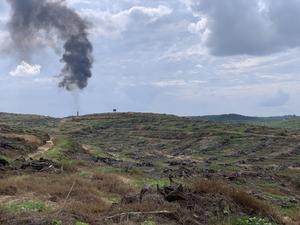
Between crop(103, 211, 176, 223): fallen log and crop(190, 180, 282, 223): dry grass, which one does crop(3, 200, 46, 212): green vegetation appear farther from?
crop(190, 180, 282, 223): dry grass

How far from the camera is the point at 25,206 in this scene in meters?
16.6

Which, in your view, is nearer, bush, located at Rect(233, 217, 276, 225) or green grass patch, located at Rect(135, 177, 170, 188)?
bush, located at Rect(233, 217, 276, 225)

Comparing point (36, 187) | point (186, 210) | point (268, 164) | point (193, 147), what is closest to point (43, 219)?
point (186, 210)

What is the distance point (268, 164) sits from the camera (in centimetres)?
5794

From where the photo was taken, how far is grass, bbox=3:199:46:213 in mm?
16062

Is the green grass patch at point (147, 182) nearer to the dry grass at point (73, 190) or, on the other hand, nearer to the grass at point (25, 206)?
the dry grass at point (73, 190)

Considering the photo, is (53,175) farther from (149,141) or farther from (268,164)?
(149,141)

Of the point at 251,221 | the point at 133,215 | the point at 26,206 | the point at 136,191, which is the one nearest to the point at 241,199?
the point at 251,221

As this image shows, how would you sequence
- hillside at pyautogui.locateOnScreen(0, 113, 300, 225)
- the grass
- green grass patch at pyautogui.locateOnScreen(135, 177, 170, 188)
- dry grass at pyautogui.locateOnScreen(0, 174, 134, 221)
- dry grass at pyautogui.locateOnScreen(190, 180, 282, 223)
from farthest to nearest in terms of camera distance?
1. green grass patch at pyautogui.locateOnScreen(135, 177, 170, 188)
2. dry grass at pyautogui.locateOnScreen(190, 180, 282, 223)
3. the grass
4. dry grass at pyautogui.locateOnScreen(0, 174, 134, 221)
5. hillside at pyautogui.locateOnScreen(0, 113, 300, 225)

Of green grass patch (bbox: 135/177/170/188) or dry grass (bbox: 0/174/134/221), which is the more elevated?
dry grass (bbox: 0/174/134/221)

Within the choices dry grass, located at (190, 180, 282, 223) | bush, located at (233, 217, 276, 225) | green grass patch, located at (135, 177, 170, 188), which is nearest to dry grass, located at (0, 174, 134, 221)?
green grass patch, located at (135, 177, 170, 188)

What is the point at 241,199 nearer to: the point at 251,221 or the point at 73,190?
the point at 251,221

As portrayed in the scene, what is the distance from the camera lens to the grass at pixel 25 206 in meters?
16.1

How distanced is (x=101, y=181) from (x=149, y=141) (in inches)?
2331
